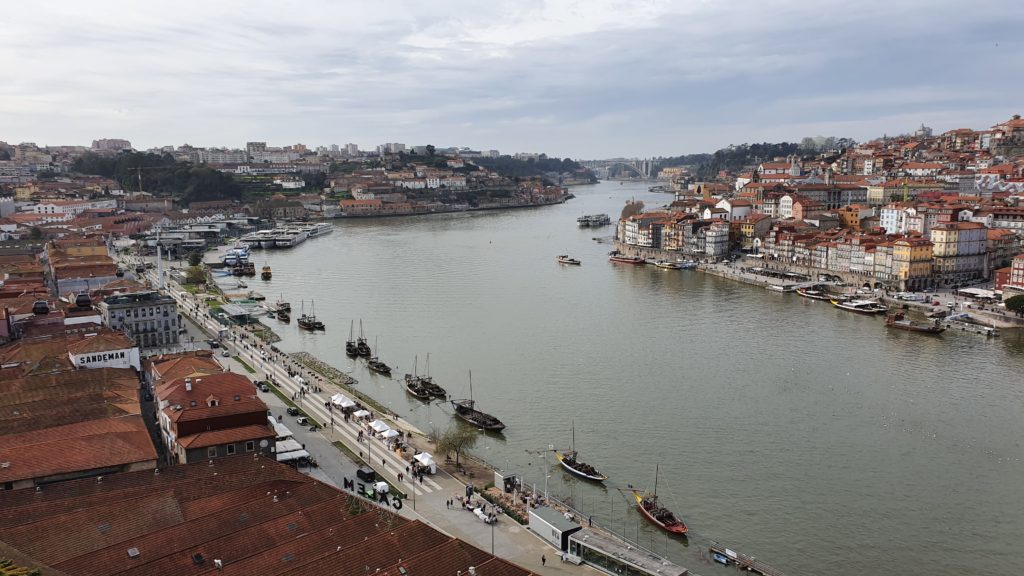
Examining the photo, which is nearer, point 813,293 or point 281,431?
point 281,431

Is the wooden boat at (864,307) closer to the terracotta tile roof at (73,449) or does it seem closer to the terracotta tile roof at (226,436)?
the terracotta tile roof at (226,436)

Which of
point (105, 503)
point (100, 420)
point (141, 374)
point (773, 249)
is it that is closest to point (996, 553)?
point (105, 503)

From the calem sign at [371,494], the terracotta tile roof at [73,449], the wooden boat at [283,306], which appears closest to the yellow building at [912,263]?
the wooden boat at [283,306]

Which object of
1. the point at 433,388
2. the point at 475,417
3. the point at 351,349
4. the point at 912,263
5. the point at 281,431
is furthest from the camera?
the point at 912,263

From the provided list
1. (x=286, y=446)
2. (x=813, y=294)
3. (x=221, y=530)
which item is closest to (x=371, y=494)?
(x=286, y=446)

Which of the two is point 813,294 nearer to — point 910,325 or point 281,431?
point 910,325

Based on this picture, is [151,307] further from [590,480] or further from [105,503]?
[590,480]
